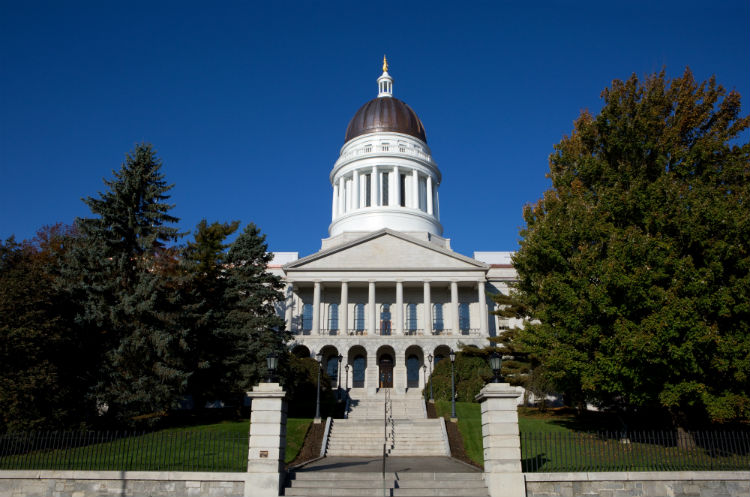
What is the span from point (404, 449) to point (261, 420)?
34.0 feet

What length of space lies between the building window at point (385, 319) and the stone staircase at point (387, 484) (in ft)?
106

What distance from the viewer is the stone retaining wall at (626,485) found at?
559 inches

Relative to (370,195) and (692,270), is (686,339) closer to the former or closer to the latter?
(692,270)

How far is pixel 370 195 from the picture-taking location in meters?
60.1

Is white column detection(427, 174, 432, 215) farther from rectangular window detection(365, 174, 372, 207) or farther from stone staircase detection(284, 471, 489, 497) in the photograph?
stone staircase detection(284, 471, 489, 497)

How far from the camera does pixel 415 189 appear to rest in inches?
2362

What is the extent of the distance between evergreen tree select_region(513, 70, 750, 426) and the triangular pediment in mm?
23571

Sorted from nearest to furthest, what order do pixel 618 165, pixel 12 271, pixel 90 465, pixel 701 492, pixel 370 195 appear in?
pixel 701 492, pixel 90 465, pixel 12 271, pixel 618 165, pixel 370 195

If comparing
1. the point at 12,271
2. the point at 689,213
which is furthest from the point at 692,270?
the point at 12,271

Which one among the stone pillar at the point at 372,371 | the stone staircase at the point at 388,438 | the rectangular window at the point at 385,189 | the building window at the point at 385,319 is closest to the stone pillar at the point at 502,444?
the stone staircase at the point at 388,438

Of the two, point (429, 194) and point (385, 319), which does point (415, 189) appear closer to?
point (429, 194)

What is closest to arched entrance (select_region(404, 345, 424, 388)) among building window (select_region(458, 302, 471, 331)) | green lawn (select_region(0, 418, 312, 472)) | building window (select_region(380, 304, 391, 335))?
building window (select_region(380, 304, 391, 335))

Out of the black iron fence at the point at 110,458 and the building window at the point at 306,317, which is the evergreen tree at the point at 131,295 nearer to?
the black iron fence at the point at 110,458

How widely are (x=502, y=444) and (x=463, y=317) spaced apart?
3449cm
